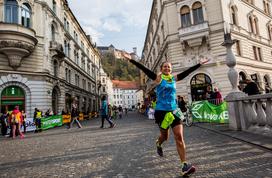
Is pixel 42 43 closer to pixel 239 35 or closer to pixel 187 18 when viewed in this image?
pixel 187 18

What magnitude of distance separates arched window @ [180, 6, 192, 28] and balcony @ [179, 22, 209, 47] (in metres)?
1.13

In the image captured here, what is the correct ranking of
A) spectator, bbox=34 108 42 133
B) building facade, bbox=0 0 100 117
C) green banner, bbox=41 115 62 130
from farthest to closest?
building facade, bbox=0 0 100 117 → green banner, bbox=41 115 62 130 → spectator, bbox=34 108 42 133

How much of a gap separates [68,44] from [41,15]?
339 inches

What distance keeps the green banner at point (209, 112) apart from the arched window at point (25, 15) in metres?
18.3

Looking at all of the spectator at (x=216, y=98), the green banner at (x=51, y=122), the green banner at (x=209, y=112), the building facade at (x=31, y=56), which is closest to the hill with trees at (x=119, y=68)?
the building facade at (x=31, y=56)

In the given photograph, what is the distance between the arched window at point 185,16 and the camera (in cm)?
2289

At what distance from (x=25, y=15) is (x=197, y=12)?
18165mm

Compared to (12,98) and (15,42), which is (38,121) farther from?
(15,42)

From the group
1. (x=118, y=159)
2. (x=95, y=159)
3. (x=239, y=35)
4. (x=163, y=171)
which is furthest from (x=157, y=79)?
(x=239, y=35)

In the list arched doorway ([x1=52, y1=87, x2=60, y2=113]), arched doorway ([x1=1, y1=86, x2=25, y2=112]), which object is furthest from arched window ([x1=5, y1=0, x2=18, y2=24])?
arched doorway ([x1=52, y1=87, x2=60, y2=113])

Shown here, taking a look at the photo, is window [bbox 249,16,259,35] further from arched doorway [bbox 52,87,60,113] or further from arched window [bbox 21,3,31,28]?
arched window [bbox 21,3,31,28]

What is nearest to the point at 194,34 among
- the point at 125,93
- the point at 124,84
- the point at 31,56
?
the point at 31,56

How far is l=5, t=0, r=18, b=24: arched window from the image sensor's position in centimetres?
1922

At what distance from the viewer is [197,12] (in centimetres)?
2259
